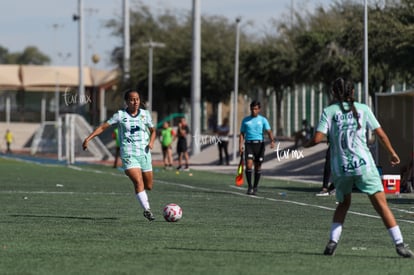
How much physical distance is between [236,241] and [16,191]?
1222cm

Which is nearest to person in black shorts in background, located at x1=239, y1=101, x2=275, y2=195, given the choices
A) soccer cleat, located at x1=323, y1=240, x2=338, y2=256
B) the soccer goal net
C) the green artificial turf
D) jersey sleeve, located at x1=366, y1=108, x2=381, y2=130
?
the green artificial turf

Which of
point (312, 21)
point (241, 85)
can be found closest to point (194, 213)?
point (312, 21)

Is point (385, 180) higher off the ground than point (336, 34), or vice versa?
point (336, 34)

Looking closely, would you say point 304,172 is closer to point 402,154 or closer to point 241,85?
point 402,154

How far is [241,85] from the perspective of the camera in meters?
75.1

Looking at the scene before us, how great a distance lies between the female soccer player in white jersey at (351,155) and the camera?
40.8 ft

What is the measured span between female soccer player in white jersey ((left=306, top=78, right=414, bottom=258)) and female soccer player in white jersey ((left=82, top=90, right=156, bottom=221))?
5216 millimetres

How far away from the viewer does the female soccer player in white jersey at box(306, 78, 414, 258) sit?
1243 centimetres

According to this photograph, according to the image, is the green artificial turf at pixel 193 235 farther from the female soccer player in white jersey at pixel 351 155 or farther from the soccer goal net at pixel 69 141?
the soccer goal net at pixel 69 141

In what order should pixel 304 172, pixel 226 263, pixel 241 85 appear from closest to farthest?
1. pixel 226 263
2. pixel 304 172
3. pixel 241 85

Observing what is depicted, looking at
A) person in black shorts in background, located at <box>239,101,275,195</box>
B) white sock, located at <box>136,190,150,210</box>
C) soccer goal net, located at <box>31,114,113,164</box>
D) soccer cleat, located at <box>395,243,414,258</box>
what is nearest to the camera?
soccer cleat, located at <box>395,243,414,258</box>

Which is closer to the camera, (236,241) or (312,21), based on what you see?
(236,241)

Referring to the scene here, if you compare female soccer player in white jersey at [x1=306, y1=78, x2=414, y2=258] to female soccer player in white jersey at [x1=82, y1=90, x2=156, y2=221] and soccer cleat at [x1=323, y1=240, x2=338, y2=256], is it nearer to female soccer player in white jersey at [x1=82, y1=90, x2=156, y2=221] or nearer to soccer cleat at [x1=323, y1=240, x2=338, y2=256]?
soccer cleat at [x1=323, y1=240, x2=338, y2=256]

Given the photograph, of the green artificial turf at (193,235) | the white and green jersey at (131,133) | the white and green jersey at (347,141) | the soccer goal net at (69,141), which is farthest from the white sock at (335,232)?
the soccer goal net at (69,141)
